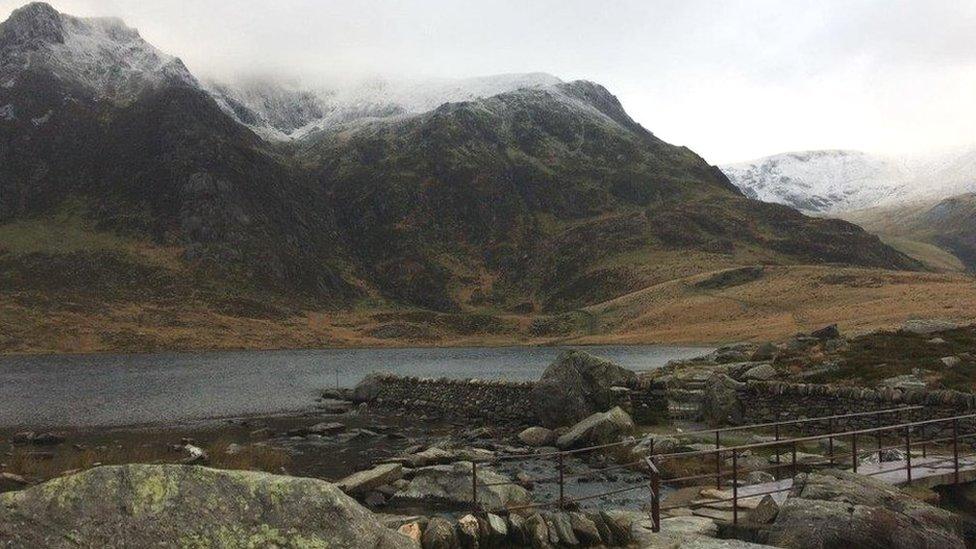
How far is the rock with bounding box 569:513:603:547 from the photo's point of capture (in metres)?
13.9

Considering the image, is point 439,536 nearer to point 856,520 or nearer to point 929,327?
point 856,520

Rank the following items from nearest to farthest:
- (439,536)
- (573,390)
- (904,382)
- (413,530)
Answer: (439,536)
(413,530)
(904,382)
(573,390)

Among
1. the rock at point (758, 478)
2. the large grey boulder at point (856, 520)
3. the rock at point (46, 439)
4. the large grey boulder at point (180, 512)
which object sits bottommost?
the rock at point (46, 439)

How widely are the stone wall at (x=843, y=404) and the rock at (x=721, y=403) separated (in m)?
0.40

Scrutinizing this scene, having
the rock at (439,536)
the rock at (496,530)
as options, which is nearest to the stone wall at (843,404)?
the rock at (496,530)

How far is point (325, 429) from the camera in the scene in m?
40.9

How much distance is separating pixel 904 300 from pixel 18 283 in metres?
179

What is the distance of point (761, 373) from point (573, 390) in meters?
10.6

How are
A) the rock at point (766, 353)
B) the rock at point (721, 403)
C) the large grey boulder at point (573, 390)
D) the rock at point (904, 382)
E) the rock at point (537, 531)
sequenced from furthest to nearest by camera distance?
1. the rock at point (766, 353)
2. the large grey boulder at point (573, 390)
3. the rock at point (721, 403)
4. the rock at point (904, 382)
5. the rock at point (537, 531)

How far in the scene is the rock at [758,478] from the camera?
67.5 feet

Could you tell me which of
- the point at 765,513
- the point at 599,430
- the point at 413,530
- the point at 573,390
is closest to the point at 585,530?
the point at 413,530

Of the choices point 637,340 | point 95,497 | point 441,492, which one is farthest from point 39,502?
point 637,340

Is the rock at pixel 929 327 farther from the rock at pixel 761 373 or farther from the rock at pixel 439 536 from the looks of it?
the rock at pixel 439 536

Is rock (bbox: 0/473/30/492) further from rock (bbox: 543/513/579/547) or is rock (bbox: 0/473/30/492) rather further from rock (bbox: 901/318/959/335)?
rock (bbox: 901/318/959/335)
